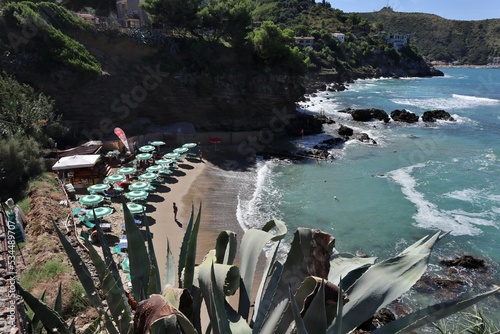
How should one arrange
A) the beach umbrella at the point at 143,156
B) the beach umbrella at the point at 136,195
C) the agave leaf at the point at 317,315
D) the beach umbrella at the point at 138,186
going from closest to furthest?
the agave leaf at the point at 317,315, the beach umbrella at the point at 136,195, the beach umbrella at the point at 138,186, the beach umbrella at the point at 143,156

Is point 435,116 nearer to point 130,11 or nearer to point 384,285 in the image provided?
point 130,11

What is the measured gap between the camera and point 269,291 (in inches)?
176

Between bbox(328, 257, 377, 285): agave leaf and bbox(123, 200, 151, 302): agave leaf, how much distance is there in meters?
2.10

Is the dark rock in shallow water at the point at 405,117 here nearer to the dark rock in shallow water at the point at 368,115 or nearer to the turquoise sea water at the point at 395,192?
the dark rock in shallow water at the point at 368,115

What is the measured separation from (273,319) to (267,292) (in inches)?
20.8

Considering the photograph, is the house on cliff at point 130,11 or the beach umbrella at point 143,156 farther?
the house on cliff at point 130,11

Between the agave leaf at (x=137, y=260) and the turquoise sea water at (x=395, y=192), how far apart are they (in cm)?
1329

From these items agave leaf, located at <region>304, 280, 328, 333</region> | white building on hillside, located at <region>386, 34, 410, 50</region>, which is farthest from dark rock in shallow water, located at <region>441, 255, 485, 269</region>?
white building on hillside, located at <region>386, 34, 410, 50</region>

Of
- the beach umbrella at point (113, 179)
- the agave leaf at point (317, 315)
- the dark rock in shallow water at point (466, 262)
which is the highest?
the agave leaf at point (317, 315)

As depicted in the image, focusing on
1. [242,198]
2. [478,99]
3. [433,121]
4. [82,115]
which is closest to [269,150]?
[242,198]

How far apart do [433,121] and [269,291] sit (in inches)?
1876

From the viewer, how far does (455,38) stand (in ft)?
622

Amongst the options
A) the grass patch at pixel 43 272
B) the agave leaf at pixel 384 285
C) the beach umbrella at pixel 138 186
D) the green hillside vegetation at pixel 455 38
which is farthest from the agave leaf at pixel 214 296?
the green hillside vegetation at pixel 455 38

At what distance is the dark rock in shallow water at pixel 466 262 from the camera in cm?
1625
